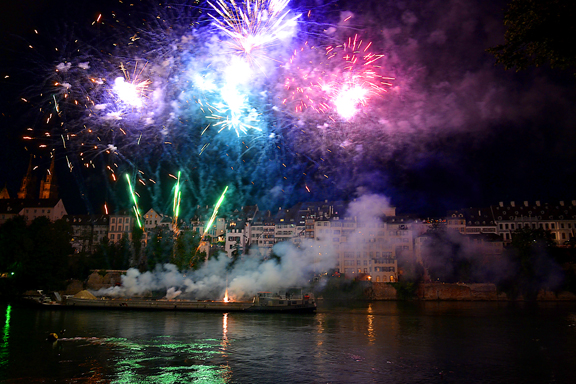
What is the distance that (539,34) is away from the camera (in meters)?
16.4

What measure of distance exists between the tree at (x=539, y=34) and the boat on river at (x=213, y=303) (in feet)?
123

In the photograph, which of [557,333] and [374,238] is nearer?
[557,333]

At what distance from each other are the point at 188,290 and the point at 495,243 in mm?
58274

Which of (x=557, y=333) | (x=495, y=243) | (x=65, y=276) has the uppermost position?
(x=495, y=243)

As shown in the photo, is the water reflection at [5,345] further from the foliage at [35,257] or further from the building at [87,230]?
the building at [87,230]

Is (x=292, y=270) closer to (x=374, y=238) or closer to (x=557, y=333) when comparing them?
(x=374, y=238)

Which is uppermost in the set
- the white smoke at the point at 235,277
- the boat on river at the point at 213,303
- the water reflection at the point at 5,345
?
the white smoke at the point at 235,277

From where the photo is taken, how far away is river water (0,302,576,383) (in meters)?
20.0

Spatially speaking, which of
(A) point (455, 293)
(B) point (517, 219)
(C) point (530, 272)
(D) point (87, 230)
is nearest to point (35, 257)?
(D) point (87, 230)

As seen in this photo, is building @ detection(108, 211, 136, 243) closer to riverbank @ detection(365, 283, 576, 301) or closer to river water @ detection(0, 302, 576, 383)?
river water @ detection(0, 302, 576, 383)

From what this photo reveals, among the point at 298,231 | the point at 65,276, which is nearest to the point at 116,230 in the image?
the point at 65,276

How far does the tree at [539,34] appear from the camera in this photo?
16.0 meters

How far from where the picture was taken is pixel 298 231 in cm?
8338

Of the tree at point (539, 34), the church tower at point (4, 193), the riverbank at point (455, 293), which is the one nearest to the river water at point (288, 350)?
the tree at point (539, 34)
